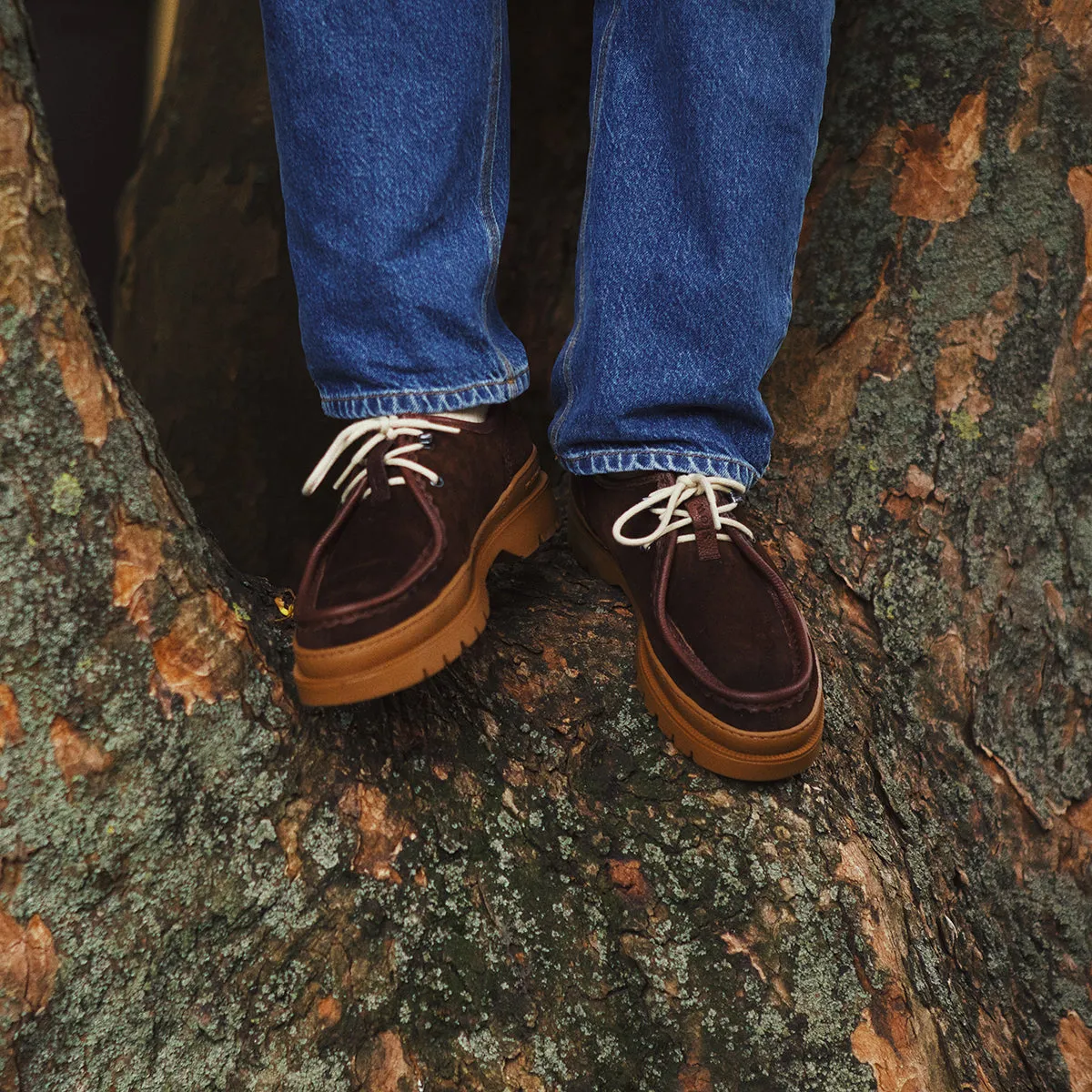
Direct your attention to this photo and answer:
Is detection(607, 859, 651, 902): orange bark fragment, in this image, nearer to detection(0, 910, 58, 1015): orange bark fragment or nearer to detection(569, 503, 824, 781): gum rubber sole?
detection(569, 503, 824, 781): gum rubber sole

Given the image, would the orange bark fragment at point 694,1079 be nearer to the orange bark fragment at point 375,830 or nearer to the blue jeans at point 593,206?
the orange bark fragment at point 375,830

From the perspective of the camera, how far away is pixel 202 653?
3.22ft

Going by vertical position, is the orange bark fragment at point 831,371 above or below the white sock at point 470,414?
below

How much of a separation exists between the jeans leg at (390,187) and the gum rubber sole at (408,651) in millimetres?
218

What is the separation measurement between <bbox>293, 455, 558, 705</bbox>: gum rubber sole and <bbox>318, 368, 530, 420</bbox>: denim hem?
146 millimetres

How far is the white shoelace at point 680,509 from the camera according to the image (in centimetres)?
122

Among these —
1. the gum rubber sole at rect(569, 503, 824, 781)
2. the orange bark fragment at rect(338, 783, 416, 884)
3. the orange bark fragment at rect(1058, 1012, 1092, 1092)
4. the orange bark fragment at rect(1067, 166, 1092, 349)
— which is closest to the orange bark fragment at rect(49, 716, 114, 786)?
the orange bark fragment at rect(338, 783, 416, 884)

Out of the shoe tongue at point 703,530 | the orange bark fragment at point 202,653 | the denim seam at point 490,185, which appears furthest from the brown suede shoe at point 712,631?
the orange bark fragment at point 202,653

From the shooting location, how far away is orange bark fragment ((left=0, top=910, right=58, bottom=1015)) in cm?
87

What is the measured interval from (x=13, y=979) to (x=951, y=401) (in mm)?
1379

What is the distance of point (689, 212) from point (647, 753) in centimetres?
66

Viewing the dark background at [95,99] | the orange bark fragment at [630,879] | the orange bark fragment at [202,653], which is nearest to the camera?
the orange bark fragment at [202,653]

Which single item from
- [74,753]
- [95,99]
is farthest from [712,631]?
[95,99]

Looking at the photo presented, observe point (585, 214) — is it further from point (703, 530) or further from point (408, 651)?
point (408, 651)
